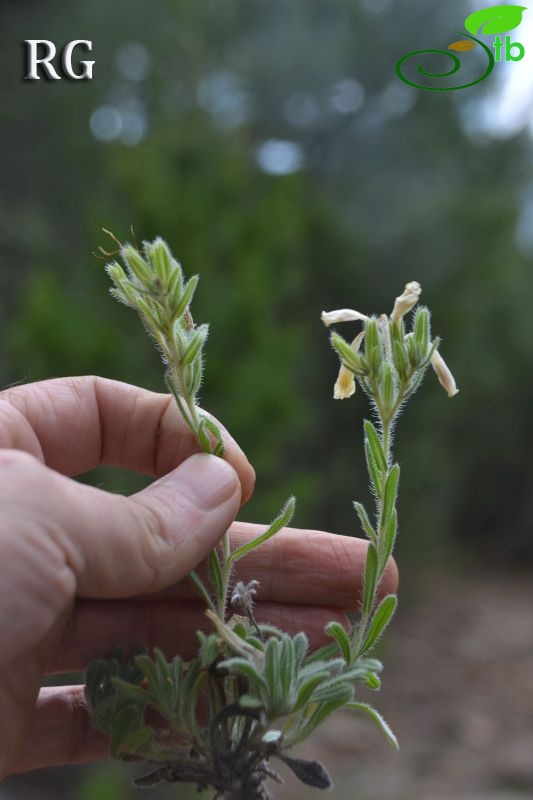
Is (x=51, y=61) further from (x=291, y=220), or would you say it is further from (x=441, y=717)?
(x=441, y=717)

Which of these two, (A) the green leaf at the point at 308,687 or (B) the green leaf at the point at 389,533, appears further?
(B) the green leaf at the point at 389,533

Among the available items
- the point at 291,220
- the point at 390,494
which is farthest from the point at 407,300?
the point at 291,220

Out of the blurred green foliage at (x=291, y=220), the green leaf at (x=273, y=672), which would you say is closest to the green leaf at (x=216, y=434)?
the green leaf at (x=273, y=672)

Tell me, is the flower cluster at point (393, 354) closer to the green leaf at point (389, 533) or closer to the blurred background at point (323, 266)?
the green leaf at point (389, 533)

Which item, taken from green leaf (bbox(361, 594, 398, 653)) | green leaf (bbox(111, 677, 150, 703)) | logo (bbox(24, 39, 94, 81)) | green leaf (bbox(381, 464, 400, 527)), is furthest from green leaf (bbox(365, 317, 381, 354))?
logo (bbox(24, 39, 94, 81))

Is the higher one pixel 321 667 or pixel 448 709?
pixel 321 667

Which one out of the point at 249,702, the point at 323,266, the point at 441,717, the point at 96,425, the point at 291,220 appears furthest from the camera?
the point at 323,266

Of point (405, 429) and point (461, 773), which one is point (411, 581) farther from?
point (461, 773)

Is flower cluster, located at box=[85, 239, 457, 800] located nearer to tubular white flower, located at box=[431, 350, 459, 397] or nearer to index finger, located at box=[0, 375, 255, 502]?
tubular white flower, located at box=[431, 350, 459, 397]
